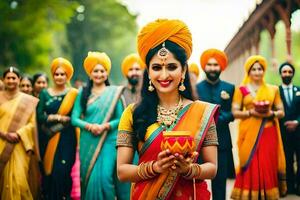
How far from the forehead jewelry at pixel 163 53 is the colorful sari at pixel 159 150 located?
1.15 ft

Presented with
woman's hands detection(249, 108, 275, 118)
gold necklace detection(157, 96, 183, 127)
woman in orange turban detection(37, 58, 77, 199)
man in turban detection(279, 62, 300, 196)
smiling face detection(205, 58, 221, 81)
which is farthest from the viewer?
man in turban detection(279, 62, 300, 196)

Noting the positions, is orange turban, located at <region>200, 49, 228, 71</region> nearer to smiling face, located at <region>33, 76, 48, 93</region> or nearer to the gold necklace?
smiling face, located at <region>33, 76, 48, 93</region>

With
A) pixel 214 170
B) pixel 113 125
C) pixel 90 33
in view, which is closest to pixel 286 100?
pixel 113 125

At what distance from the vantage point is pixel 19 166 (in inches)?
253

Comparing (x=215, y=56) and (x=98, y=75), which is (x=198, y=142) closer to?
(x=98, y=75)

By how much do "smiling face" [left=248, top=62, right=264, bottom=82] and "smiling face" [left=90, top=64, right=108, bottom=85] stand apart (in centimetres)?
220

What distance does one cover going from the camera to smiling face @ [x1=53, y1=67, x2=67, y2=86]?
705 centimetres

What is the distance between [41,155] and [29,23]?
52.1ft

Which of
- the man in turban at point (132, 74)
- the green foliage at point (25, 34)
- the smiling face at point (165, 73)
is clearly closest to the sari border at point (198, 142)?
the smiling face at point (165, 73)

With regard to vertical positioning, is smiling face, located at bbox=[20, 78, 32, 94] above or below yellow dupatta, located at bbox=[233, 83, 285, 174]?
above

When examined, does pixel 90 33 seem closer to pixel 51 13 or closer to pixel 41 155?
pixel 51 13

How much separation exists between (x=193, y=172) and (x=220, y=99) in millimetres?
3828

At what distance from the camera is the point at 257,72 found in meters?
7.61

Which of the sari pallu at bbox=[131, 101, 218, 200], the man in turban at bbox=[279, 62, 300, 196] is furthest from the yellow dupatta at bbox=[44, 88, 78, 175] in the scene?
the sari pallu at bbox=[131, 101, 218, 200]
